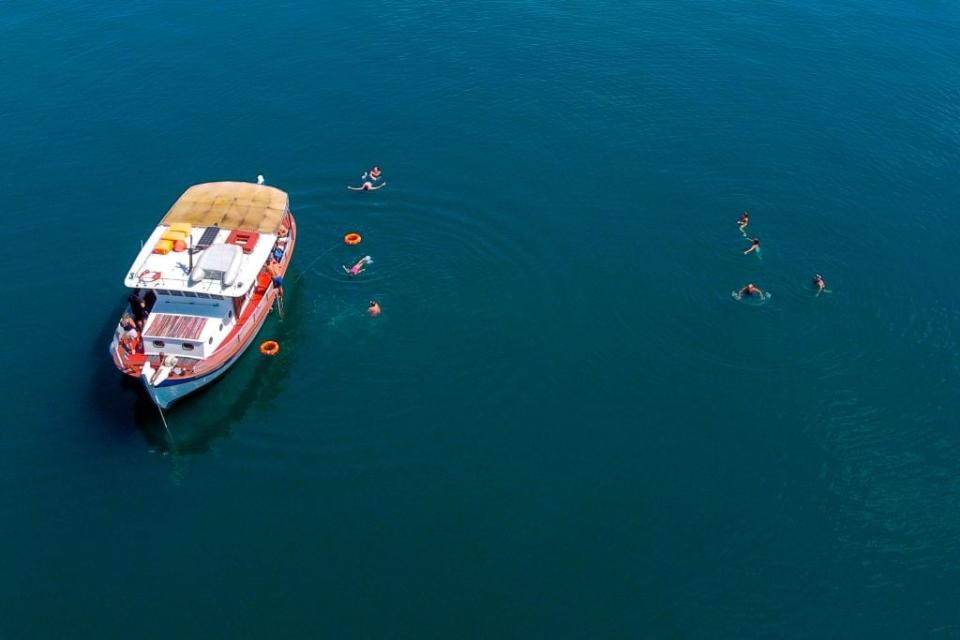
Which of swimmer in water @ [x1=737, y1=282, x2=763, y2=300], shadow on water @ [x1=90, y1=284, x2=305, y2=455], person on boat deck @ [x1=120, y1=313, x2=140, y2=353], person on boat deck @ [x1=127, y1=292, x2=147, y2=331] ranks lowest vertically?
shadow on water @ [x1=90, y1=284, x2=305, y2=455]

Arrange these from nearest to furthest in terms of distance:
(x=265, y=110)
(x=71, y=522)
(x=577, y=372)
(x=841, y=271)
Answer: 1. (x=71, y=522)
2. (x=577, y=372)
3. (x=841, y=271)
4. (x=265, y=110)

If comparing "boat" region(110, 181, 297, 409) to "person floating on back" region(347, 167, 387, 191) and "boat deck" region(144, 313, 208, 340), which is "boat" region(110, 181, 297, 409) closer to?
"boat deck" region(144, 313, 208, 340)

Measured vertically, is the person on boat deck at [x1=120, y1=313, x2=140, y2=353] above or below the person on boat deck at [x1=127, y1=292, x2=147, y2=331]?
below

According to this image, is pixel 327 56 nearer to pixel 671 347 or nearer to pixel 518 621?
pixel 671 347

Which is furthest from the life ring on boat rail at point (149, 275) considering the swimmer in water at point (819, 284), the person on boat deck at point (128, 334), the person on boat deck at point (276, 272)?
the swimmer in water at point (819, 284)

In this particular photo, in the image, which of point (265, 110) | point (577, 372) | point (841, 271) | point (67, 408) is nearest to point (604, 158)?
point (841, 271)

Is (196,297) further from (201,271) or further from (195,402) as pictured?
(195,402)

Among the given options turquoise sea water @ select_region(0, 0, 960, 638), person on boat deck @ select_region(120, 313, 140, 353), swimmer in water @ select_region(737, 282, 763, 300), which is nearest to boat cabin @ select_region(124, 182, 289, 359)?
person on boat deck @ select_region(120, 313, 140, 353)
